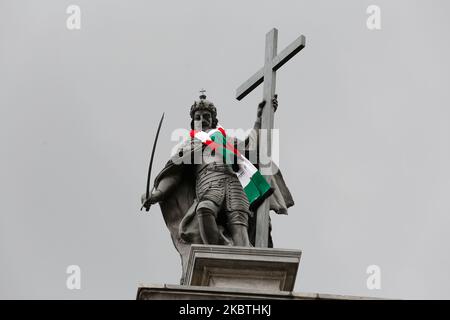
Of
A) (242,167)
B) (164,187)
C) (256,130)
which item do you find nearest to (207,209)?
(242,167)

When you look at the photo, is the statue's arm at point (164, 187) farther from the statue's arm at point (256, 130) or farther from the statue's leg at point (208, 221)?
the statue's arm at point (256, 130)

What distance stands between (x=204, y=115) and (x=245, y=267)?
11.6 ft

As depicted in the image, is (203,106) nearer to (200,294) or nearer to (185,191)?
(185,191)

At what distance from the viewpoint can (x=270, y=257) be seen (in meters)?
15.8

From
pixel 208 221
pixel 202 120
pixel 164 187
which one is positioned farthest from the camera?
pixel 202 120

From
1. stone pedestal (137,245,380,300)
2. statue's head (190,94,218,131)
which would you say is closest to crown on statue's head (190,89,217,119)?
statue's head (190,94,218,131)

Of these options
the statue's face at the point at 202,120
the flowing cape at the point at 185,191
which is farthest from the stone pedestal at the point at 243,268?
the statue's face at the point at 202,120

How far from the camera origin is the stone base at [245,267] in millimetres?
15828

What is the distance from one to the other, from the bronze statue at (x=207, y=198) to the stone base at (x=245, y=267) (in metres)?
1.21

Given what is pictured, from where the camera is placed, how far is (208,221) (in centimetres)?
1722
